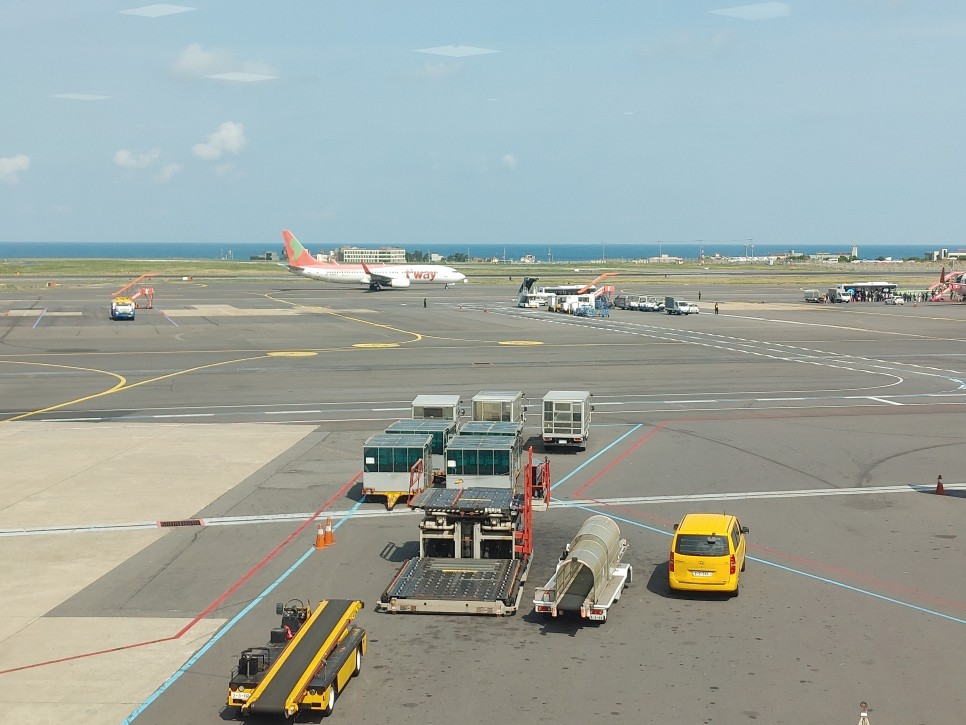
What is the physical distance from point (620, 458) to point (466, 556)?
15174 millimetres

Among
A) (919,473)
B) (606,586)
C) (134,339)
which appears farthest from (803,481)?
→ (134,339)

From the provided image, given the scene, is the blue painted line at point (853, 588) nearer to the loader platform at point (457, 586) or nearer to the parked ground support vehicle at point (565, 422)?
the loader platform at point (457, 586)

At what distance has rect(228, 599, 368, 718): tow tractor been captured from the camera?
58.9 feet

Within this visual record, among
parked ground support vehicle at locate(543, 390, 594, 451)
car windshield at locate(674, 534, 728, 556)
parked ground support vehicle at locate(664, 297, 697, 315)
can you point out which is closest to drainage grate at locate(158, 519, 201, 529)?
car windshield at locate(674, 534, 728, 556)

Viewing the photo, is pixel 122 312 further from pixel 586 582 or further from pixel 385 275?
pixel 586 582

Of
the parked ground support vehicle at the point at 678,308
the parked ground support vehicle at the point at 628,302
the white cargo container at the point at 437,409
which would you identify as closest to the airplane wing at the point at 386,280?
the parked ground support vehicle at the point at 628,302

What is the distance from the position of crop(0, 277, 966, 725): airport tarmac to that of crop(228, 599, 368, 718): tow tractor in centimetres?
73

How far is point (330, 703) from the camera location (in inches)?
732

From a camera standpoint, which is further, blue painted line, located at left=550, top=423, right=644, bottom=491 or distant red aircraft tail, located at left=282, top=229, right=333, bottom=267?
distant red aircraft tail, located at left=282, top=229, right=333, bottom=267

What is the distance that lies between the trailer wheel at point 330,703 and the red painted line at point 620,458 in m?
17.3

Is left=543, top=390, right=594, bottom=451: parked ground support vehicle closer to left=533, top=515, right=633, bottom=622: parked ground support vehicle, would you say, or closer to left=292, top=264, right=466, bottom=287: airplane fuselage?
left=533, top=515, right=633, bottom=622: parked ground support vehicle

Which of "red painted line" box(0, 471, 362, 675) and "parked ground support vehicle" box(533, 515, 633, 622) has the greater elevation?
"parked ground support vehicle" box(533, 515, 633, 622)

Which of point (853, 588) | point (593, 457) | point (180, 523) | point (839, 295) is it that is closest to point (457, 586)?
point (853, 588)

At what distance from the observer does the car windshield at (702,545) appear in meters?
24.9
